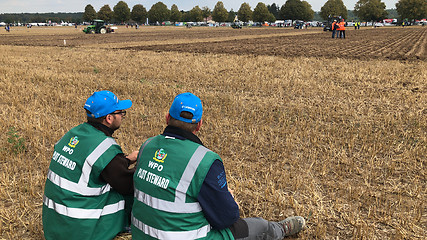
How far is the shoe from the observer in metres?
3.52

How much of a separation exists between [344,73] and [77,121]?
35.7 ft

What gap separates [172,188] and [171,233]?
370 mm

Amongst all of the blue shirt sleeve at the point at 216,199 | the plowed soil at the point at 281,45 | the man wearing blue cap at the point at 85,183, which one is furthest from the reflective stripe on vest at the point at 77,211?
the plowed soil at the point at 281,45

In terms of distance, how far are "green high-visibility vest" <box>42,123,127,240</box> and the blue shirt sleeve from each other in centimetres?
102

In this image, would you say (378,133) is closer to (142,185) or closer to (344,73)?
(142,185)

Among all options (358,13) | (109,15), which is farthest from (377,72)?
(109,15)

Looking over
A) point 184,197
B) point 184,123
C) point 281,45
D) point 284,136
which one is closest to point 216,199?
point 184,197

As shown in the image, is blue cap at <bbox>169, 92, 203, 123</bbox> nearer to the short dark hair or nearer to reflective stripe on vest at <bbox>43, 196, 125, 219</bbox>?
the short dark hair

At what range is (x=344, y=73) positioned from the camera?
13.5 m

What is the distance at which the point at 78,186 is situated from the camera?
2.83 metres

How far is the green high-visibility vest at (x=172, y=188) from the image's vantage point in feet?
7.78

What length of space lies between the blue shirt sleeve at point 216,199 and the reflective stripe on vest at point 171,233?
10 centimetres

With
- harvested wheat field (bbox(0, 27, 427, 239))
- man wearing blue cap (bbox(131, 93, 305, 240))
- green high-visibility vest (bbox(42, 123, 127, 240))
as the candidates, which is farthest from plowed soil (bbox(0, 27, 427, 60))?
green high-visibility vest (bbox(42, 123, 127, 240))

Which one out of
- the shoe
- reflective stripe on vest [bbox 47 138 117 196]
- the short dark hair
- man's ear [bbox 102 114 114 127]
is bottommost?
the shoe
